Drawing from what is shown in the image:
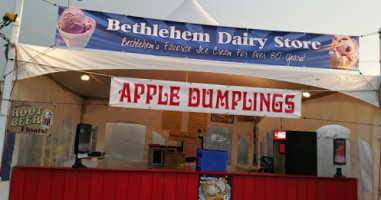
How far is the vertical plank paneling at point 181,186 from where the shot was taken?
5418mm

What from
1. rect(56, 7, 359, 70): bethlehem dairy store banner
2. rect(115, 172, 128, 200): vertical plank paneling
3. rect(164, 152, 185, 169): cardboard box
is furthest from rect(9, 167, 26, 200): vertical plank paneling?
rect(164, 152, 185, 169): cardboard box

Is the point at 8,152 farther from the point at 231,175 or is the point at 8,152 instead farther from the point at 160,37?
the point at 231,175

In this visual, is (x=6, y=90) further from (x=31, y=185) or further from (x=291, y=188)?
(x=291, y=188)

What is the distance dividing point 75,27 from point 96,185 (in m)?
2.78

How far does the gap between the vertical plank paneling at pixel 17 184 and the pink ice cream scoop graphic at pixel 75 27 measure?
89.4 inches

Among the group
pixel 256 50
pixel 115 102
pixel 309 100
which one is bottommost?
pixel 115 102

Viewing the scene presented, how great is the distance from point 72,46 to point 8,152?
2.02m

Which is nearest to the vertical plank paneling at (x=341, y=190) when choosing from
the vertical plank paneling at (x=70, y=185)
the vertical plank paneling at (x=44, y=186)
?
the vertical plank paneling at (x=70, y=185)

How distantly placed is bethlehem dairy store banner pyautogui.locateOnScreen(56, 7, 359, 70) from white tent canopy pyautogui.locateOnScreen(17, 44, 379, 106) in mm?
151

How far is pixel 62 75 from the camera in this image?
698 cm

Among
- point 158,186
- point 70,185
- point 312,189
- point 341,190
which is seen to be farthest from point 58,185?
point 341,190

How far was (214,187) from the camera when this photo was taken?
5516 mm

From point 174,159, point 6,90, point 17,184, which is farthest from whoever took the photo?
point 174,159

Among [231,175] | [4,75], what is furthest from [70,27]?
[231,175]
